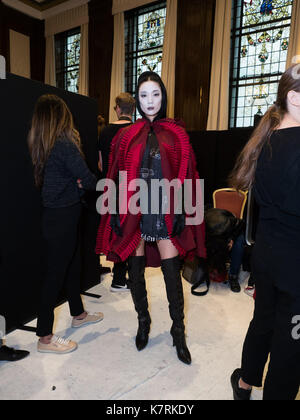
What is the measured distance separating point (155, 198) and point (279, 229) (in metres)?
0.76

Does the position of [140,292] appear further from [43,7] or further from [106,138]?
[43,7]

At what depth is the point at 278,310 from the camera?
3.56 ft

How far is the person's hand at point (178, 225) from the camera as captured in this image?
168 centimetres

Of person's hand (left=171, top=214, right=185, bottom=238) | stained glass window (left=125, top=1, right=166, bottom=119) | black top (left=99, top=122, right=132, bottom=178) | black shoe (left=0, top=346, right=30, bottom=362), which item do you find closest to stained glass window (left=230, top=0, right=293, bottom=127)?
stained glass window (left=125, top=1, right=166, bottom=119)

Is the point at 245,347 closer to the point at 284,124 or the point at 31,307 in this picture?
the point at 284,124

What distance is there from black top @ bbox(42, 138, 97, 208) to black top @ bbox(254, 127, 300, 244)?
3.16 feet

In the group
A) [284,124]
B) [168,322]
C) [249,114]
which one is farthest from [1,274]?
[249,114]

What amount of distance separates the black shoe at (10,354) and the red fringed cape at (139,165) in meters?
0.78

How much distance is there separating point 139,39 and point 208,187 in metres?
4.42

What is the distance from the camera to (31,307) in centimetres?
215

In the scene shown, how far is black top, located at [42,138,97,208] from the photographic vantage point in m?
1.62

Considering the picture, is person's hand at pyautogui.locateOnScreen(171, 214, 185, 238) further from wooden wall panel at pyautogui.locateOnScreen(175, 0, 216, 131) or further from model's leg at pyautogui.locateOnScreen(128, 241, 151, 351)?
wooden wall panel at pyautogui.locateOnScreen(175, 0, 216, 131)
